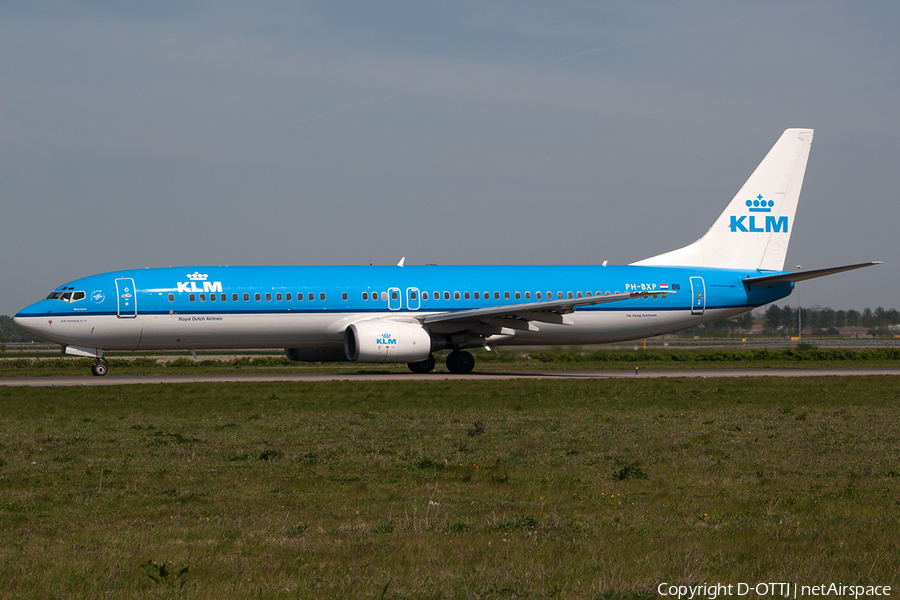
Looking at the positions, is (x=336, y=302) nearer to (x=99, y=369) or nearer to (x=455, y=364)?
(x=455, y=364)

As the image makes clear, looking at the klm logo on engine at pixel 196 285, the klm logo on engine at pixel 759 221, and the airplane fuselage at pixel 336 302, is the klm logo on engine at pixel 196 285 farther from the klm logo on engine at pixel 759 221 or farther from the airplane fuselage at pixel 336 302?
the klm logo on engine at pixel 759 221

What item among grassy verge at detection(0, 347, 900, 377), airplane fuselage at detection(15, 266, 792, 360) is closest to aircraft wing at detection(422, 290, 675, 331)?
airplane fuselage at detection(15, 266, 792, 360)

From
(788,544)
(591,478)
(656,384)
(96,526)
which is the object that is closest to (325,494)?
(96,526)

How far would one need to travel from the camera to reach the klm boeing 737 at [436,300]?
109 ft

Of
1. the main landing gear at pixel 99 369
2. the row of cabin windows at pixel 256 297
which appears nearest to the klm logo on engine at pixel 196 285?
the row of cabin windows at pixel 256 297

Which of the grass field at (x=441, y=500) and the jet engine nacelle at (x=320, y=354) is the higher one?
the jet engine nacelle at (x=320, y=354)

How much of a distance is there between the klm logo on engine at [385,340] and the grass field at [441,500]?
11337mm

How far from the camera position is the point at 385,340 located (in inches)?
1300

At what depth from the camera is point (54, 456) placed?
46.9 ft

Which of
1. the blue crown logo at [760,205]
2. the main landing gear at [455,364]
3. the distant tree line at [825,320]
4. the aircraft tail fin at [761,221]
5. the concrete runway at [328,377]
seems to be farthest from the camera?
the distant tree line at [825,320]

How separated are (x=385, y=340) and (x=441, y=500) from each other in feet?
73.3

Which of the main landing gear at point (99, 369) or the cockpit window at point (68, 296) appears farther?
the main landing gear at point (99, 369)

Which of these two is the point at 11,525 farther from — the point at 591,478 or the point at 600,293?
the point at 600,293

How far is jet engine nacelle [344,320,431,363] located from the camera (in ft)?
108
